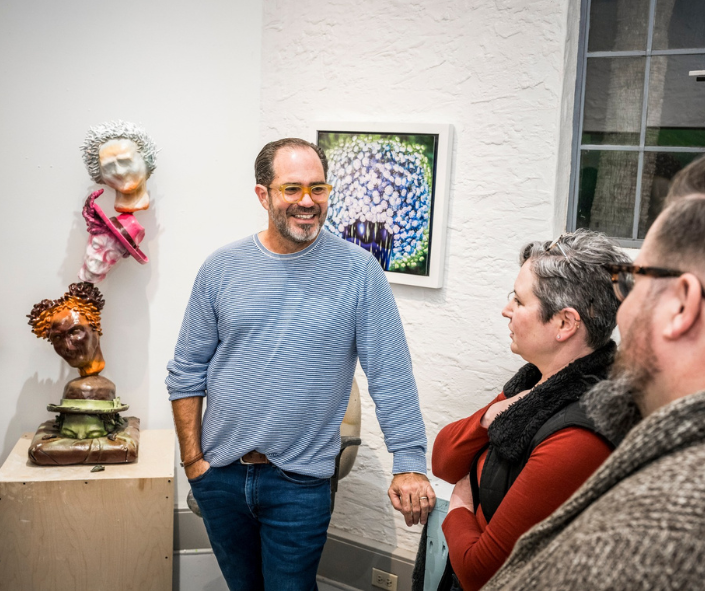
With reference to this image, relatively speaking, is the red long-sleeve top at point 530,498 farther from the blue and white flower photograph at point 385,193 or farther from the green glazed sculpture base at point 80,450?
the green glazed sculpture base at point 80,450

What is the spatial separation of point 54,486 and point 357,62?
2095 mm

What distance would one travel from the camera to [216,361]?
2.12 meters

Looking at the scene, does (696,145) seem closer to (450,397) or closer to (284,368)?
(450,397)

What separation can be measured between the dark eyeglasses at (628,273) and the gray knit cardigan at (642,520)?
189 mm

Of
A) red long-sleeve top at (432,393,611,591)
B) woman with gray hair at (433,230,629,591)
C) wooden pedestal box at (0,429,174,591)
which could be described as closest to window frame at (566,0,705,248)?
woman with gray hair at (433,230,629,591)

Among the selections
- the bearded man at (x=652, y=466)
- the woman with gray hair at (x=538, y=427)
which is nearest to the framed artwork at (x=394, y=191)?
the woman with gray hair at (x=538, y=427)

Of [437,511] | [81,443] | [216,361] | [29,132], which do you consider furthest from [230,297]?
[29,132]

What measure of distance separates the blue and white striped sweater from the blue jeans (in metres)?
0.06

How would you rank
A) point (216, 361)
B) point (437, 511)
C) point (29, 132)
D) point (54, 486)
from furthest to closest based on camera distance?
point (29, 132), point (54, 486), point (216, 361), point (437, 511)

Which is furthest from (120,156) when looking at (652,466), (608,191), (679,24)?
(652,466)

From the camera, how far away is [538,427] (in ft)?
4.93

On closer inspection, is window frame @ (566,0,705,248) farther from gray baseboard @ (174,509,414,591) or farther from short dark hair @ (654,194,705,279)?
short dark hair @ (654,194,705,279)

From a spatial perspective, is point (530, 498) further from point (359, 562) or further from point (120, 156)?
point (120, 156)

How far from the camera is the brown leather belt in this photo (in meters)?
2.04
